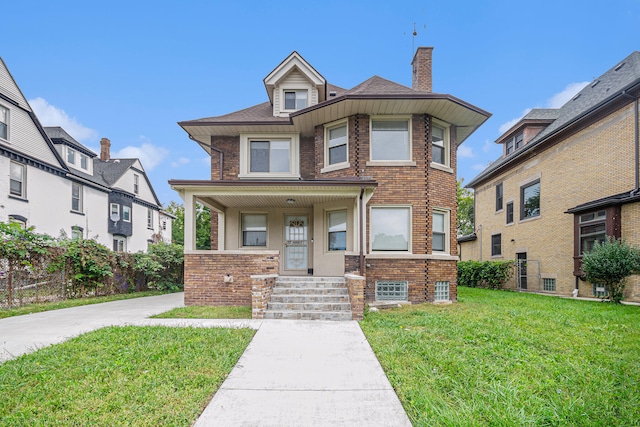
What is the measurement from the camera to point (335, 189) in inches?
338

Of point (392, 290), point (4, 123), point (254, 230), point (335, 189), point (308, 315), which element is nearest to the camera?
point (308, 315)

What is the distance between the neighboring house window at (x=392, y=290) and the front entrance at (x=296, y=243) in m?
2.61

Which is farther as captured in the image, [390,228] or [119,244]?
[119,244]

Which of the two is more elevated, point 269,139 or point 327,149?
point 269,139

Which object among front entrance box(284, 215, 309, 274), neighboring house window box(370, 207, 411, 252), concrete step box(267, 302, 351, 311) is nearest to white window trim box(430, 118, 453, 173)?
neighboring house window box(370, 207, 411, 252)

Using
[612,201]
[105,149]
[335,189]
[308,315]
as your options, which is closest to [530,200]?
[612,201]

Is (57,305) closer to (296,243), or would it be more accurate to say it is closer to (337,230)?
(296,243)

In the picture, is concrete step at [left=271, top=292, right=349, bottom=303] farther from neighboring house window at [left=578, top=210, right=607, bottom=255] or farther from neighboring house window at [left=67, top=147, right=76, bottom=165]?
neighboring house window at [left=67, top=147, right=76, bottom=165]

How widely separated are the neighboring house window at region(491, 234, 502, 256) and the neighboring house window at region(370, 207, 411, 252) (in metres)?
11.4

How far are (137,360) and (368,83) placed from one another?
10.0 meters

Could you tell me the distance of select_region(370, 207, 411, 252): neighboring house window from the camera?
9.80 meters

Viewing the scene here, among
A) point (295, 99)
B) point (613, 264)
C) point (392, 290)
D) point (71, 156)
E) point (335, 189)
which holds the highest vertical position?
point (295, 99)

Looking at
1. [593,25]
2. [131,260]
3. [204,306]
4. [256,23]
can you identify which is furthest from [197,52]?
[593,25]

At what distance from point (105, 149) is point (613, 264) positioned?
28.0m
